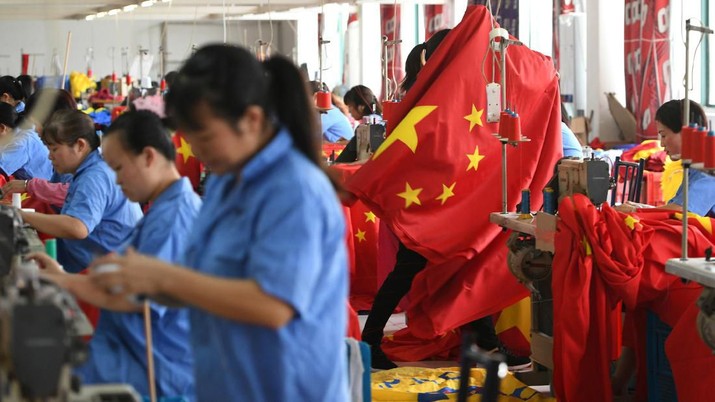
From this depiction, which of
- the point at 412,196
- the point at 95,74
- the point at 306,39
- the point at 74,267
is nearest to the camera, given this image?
the point at 74,267

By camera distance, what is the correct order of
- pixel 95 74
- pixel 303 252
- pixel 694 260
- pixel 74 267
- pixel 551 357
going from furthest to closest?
1. pixel 95 74
2. pixel 551 357
3. pixel 74 267
4. pixel 694 260
5. pixel 303 252

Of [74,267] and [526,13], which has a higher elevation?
[526,13]

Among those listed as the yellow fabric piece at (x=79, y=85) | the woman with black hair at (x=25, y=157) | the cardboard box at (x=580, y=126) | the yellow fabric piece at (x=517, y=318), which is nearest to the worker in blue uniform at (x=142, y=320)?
the yellow fabric piece at (x=517, y=318)

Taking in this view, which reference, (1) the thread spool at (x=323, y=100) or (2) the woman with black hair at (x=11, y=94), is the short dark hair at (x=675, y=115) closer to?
(1) the thread spool at (x=323, y=100)

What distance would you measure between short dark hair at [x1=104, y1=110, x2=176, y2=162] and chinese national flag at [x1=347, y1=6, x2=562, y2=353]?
98.0 inches

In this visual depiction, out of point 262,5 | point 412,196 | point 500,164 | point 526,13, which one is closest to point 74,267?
point 412,196

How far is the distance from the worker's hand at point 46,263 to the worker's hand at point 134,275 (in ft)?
4.13

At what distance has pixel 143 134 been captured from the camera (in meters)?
3.09

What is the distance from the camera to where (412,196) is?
558cm

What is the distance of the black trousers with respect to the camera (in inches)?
222

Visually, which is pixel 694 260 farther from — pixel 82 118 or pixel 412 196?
pixel 82 118

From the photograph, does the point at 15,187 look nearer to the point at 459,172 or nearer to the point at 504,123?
the point at 459,172

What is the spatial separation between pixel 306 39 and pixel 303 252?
18307 millimetres

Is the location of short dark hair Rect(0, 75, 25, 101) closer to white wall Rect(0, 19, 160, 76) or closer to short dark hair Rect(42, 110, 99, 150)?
short dark hair Rect(42, 110, 99, 150)
